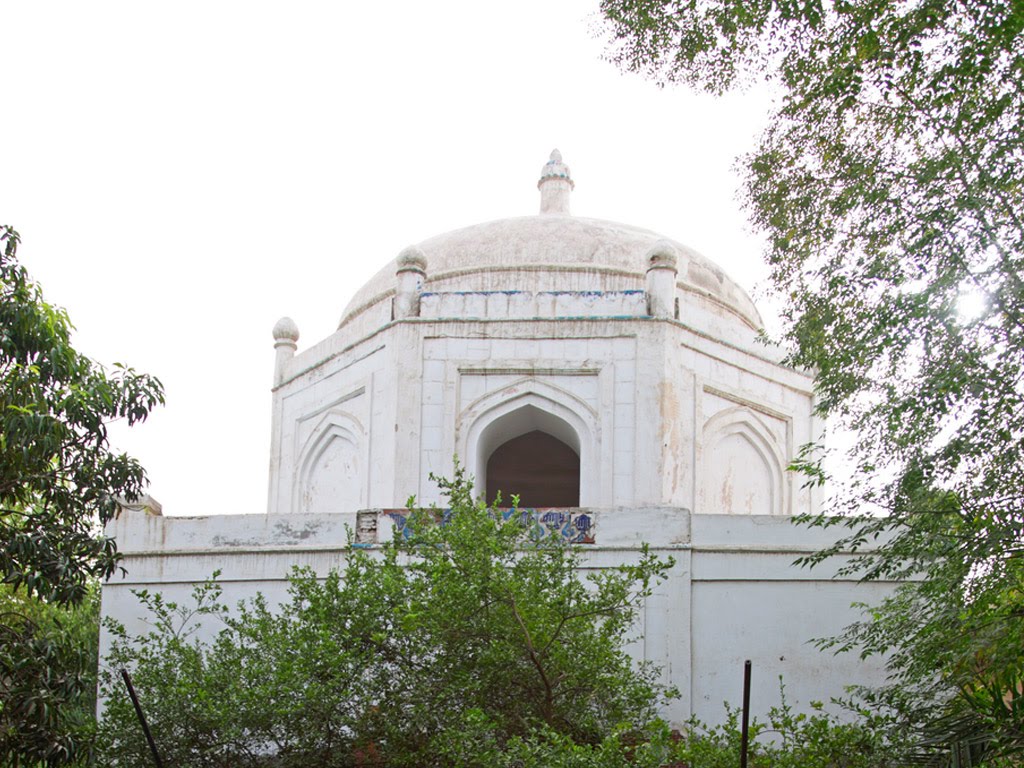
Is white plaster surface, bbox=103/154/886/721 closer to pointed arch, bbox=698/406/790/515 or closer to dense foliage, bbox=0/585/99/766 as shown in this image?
pointed arch, bbox=698/406/790/515

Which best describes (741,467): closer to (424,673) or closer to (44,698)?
(424,673)

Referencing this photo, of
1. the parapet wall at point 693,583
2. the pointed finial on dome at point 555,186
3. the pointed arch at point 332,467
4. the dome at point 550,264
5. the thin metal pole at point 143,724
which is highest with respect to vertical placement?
the pointed finial on dome at point 555,186

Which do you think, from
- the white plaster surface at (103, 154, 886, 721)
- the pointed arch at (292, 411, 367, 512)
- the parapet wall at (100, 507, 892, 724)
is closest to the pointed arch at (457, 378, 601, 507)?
the white plaster surface at (103, 154, 886, 721)

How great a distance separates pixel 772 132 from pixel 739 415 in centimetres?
488

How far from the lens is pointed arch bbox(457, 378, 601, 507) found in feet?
41.8

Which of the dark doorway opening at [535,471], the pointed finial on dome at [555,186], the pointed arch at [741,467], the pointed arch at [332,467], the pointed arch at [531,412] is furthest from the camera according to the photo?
the pointed finial on dome at [555,186]

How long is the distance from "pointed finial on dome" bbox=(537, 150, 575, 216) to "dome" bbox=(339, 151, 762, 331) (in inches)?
43.0

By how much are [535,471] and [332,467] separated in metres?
2.44

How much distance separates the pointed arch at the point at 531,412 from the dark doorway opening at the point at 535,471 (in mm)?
1402

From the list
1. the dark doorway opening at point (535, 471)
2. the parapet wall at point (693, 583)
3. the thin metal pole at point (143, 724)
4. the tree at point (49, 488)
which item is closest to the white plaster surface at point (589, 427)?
the parapet wall at point (693, 583)

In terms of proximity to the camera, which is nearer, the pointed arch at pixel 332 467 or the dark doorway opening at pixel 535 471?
the pointed arch at pixel 332 467

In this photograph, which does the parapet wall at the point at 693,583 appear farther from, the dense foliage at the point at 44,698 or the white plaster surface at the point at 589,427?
the dense foliage at the point at 44,698

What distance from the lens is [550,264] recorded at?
14.2m

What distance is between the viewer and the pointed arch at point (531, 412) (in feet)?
41.8
